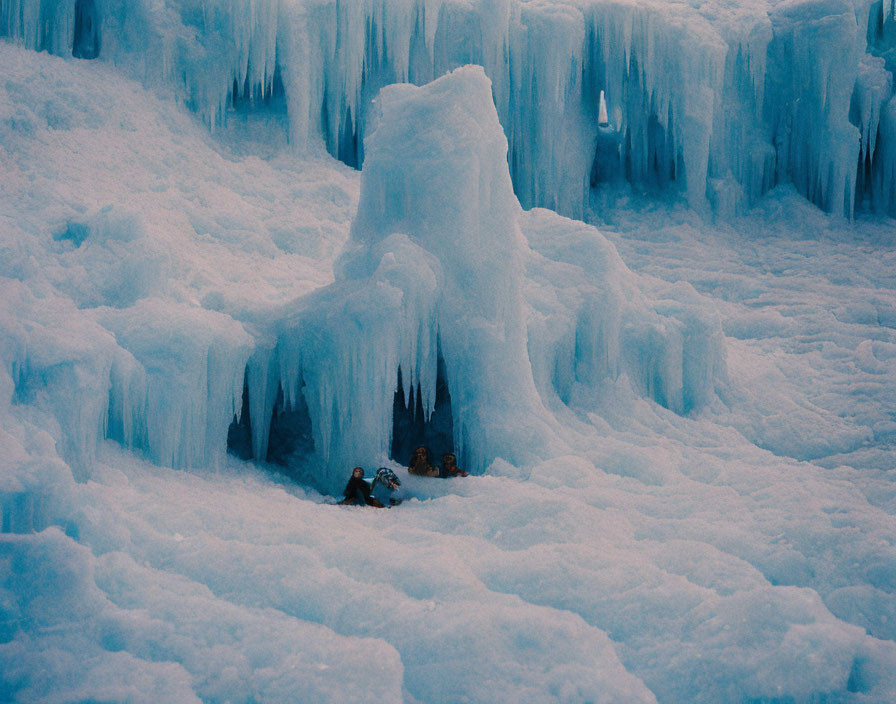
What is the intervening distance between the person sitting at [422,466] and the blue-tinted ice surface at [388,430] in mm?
334

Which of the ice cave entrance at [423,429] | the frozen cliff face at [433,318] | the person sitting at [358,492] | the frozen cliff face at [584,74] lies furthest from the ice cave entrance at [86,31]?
the person sitting at [358,492]

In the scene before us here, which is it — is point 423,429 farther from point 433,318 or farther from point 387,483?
point 387,483

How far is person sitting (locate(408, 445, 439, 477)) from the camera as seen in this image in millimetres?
8047

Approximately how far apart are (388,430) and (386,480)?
0.64m

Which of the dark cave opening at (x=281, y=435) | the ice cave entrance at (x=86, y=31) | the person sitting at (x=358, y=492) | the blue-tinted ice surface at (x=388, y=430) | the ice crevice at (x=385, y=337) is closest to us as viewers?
the blue-tinted ice surface at (x=388, y=430)

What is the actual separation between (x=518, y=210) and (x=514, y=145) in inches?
262

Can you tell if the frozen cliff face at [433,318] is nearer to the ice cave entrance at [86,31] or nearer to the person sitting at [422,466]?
the person sitting at [422,466]

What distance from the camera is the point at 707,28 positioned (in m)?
17.5

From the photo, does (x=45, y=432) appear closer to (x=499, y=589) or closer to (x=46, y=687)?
(x=46, y=687)

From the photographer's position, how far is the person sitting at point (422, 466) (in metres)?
8.05

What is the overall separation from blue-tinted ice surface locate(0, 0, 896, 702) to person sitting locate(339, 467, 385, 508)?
309mm

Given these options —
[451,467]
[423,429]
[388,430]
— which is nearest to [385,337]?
[388,430]

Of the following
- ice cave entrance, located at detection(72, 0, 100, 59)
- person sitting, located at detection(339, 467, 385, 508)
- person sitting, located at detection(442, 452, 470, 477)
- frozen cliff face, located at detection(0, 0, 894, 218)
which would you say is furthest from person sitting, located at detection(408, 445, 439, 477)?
ice cave entrance, located at detection(72, 0, 100, 59)

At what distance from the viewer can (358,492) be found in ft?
24.5
